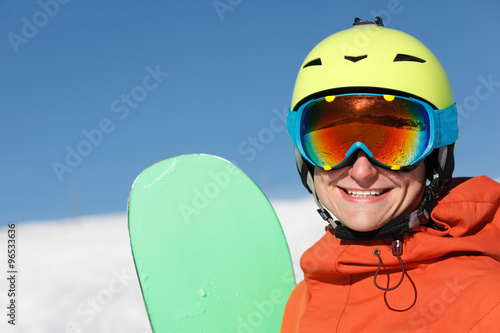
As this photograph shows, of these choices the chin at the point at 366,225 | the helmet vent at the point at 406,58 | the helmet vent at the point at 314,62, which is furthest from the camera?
the helmet vent at the point at 314,62

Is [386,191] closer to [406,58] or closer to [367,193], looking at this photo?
[367,193]

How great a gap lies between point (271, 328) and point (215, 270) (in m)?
0.53

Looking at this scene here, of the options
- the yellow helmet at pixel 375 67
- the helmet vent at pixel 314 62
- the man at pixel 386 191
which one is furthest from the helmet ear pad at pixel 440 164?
the helmet vent at pixel 314 62

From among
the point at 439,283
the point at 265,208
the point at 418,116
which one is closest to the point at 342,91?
the point at 418,116

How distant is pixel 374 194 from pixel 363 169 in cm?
13

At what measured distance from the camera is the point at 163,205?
3.62 m

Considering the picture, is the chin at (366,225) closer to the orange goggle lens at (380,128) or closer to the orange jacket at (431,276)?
the orange jacket at (431,276)

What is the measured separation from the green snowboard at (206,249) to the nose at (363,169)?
1.37m

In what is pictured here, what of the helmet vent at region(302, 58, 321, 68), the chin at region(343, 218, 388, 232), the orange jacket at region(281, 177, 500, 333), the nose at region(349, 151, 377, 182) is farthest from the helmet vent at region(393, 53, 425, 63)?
the chin at region(343, 218, 388, 232)

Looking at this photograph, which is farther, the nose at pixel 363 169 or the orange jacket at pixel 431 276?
the nose at pixel 363 169

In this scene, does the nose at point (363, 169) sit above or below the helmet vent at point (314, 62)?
A: below

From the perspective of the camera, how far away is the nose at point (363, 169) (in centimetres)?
235

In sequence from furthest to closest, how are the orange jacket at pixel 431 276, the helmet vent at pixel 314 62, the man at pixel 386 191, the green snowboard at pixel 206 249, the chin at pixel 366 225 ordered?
the green snowboard at pixel 206 249, the helmet vent at pixel 314 62, the chin at pixel 366 225, the man at pixel 386 191, the orange jacket at pixel 431 276

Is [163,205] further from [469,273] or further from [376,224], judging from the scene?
[469,273]
